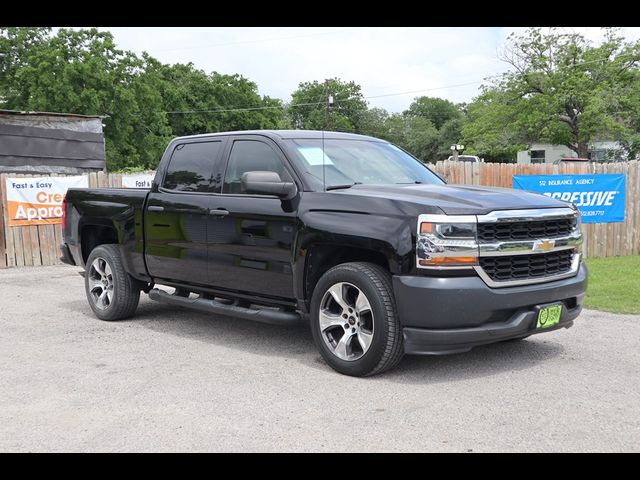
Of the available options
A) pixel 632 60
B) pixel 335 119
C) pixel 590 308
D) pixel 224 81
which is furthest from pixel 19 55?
pixel 590 308

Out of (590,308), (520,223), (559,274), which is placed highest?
(520,223)

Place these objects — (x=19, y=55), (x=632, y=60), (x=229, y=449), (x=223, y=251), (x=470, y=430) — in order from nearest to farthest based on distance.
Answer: (x=229, y=449) < (x=470, y=430) < (x=223, y=251) < (x=632, y=60) < (x=19, y=55)

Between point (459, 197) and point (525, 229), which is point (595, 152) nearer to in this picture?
Result: point (525, 229)

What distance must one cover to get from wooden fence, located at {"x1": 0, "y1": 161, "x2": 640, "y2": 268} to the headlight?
8151 mm

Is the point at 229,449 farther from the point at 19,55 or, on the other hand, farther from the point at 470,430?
the point at 19,55

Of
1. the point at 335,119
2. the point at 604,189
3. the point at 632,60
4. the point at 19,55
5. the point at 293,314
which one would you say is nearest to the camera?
the point at 293,314

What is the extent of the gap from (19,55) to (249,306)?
46.2 metres

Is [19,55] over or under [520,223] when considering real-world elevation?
over

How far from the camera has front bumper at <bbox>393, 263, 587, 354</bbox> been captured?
16.4 ft

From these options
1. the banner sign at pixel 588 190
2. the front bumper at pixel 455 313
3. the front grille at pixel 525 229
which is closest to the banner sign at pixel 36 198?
the banner sign at pixel 588 190

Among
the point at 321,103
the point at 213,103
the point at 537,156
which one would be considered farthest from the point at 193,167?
the point at 213,103

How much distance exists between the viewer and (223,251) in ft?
21.5

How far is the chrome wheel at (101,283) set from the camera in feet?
26.1

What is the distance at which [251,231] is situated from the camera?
625 centimetres
